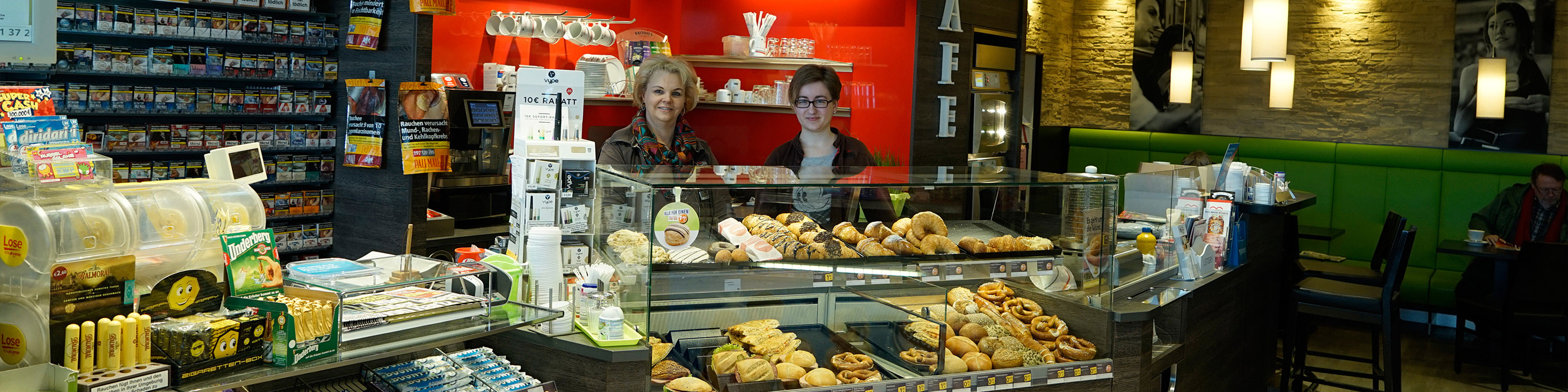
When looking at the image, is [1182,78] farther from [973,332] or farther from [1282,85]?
[973,332]

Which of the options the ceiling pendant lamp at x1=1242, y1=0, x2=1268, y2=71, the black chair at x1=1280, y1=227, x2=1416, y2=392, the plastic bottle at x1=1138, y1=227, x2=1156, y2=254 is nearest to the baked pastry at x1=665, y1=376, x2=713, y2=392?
the plastic bottle at x1=1138, y1=227, x2=1156, y2=254

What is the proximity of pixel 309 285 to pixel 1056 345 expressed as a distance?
2.13 meters

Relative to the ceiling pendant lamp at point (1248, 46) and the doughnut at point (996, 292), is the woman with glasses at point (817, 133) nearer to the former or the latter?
the doughnut at point (996, 292)

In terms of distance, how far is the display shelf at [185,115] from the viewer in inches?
198

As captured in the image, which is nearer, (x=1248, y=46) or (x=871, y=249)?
(x=871, y=249)

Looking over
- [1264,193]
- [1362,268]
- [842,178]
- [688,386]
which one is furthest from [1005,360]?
[1362,268]

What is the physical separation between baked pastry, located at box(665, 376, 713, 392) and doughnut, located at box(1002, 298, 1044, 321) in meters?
1.16

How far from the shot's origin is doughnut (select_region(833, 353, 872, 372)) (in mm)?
2729

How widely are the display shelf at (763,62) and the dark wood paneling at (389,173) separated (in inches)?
71.2

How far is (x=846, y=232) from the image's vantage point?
2.83 metres

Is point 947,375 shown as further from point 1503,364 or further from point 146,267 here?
point 1503,364

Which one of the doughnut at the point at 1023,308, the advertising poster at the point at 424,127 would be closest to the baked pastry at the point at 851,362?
the doughnut at the point at 1023,308

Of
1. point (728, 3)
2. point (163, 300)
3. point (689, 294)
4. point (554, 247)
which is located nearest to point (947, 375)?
point (689, 294)

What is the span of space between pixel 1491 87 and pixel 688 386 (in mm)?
6966
